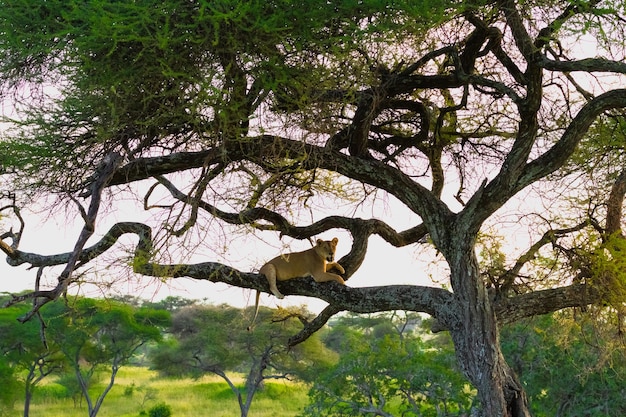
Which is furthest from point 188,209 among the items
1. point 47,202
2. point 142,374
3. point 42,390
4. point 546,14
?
point 142,374

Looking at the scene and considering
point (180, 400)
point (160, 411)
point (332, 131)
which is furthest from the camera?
point (180, 400)

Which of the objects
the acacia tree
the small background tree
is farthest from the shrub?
the acacia tree

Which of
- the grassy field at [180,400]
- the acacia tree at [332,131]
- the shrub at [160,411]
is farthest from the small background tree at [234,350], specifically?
the acacia tree at [332,131]

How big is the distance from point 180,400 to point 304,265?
19069 mm

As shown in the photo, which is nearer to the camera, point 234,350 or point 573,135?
point 573,135

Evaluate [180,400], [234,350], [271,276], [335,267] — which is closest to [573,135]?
[335,267]

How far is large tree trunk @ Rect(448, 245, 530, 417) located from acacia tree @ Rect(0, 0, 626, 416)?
14 millimetres

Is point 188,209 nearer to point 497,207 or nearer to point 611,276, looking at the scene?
point 497,207

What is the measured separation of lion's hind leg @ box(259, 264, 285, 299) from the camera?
6.77 metres

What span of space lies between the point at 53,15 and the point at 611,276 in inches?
189

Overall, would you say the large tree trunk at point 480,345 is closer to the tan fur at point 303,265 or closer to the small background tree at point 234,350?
the tan fur at point 303,265

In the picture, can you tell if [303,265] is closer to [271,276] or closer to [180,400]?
[271,276]

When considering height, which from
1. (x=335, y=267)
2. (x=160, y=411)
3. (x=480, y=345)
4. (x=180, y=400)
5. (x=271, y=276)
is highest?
(x=335, y=267)

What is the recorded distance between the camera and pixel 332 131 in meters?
6.17
